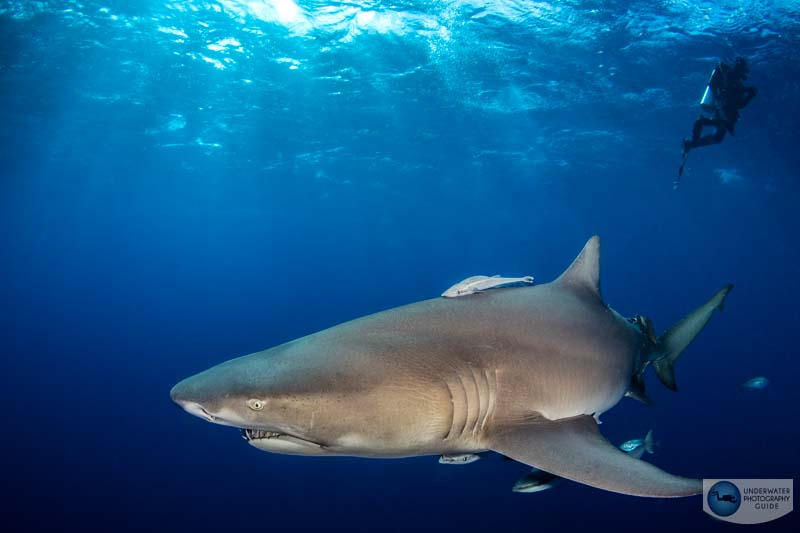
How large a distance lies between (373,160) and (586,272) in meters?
30.1

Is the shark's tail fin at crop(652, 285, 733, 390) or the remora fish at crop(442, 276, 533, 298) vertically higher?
the remora fish at crop(442, 276, 533, 298)

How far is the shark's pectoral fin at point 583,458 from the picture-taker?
6.30 ft

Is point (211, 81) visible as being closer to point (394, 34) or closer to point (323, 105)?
point (323, 105)

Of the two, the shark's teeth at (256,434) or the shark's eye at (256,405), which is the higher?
the shark's eye at (256,405)

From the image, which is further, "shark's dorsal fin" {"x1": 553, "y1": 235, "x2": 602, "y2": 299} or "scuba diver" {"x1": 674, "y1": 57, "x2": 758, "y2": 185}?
"scuba diver" {"x1": 674, "y1": 57, "x2": 758, "y2": 185}

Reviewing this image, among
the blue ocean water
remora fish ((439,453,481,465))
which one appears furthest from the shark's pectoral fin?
the blue ocean water

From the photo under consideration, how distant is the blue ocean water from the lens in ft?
46.0

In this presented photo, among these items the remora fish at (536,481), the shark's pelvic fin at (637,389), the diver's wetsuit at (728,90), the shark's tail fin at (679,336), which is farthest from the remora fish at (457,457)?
the diver's wetsuit at (728,90)

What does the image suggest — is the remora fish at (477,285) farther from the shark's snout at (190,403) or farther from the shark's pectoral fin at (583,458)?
the shark's snout at (190,403)

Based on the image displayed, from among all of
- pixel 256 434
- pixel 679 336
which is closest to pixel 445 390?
pixel 256 434

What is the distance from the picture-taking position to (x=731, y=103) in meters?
15.2

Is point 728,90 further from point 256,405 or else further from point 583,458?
point 256,405

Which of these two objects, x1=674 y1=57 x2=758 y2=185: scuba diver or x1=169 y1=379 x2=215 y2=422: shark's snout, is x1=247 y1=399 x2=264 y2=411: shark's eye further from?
x1=674 y1=57 x2=758 y2=185: scuba diver

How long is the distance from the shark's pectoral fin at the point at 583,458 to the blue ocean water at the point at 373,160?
11264 mm
